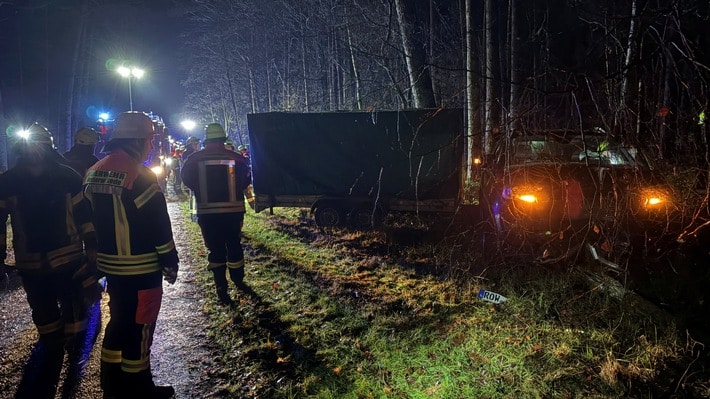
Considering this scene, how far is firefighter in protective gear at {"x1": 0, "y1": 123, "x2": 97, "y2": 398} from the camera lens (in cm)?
342

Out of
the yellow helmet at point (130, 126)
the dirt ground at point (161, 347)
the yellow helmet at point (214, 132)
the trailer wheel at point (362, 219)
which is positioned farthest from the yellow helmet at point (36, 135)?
the trailer wheel at point (362, 219)

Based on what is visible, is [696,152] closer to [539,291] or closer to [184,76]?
[539,291]

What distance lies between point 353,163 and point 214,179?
4268 millimetres

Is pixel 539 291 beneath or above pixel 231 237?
beneath

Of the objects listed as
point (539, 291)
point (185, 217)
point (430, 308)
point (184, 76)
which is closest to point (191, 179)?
point (430, 308)

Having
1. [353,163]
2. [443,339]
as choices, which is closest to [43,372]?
[443,339]

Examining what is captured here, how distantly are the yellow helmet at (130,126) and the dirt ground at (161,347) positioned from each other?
201 cm

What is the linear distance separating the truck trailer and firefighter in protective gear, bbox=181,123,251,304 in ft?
10.9

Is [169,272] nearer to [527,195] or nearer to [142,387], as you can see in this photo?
[142,387]

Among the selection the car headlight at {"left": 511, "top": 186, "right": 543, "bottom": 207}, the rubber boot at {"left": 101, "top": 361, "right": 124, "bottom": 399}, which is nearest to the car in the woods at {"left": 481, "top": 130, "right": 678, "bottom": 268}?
the car headlight at {"left": 511, "top": 186, "right": 543, "bottom": 207}

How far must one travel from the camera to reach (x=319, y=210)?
9.08m

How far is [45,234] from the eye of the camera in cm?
350

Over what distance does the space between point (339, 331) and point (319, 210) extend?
509 centimetres

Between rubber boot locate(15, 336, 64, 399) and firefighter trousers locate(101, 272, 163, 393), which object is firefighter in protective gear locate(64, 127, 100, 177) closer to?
rubber boot locate(15, 336, 64, 399)
